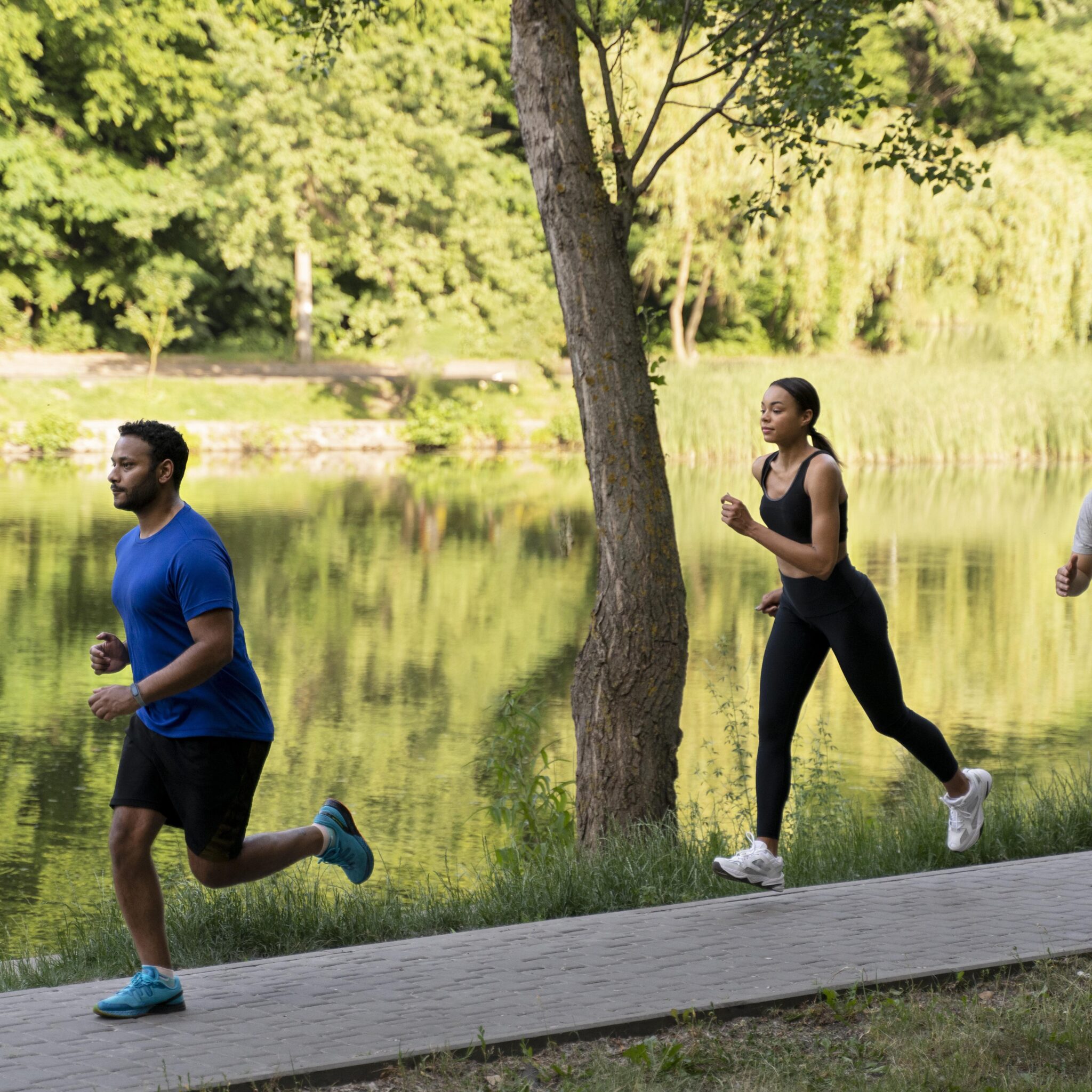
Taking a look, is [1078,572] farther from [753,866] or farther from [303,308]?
[303,308]

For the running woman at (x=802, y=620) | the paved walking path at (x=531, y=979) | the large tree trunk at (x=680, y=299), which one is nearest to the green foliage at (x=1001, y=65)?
the large tree trunk at (x=680, y=299)

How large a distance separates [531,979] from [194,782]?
1.18 metres

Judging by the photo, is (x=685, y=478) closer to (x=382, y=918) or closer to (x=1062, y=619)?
(x=1062, y=619)

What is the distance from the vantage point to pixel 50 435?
33469 mm

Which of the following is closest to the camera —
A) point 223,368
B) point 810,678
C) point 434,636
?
point 810,678

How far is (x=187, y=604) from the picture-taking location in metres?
4.34

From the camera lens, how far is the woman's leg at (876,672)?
18.4ft

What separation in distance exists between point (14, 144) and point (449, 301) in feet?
43.6

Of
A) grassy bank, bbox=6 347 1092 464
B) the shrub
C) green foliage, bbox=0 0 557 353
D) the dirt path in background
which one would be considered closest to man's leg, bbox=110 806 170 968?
grassy bank, bbox=6 347 1092 464

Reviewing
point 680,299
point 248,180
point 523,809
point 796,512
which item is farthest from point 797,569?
point 680,299

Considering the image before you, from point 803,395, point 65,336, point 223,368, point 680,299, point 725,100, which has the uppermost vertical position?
point 680,299

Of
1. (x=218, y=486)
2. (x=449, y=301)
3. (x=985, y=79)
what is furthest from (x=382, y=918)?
(x=985, y=79)

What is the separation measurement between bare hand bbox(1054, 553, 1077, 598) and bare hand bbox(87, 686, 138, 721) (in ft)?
10.6

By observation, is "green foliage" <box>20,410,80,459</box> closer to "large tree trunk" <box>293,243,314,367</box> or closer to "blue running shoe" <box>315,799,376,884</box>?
"large tree trunk" <box>293,243,314,367</box>
